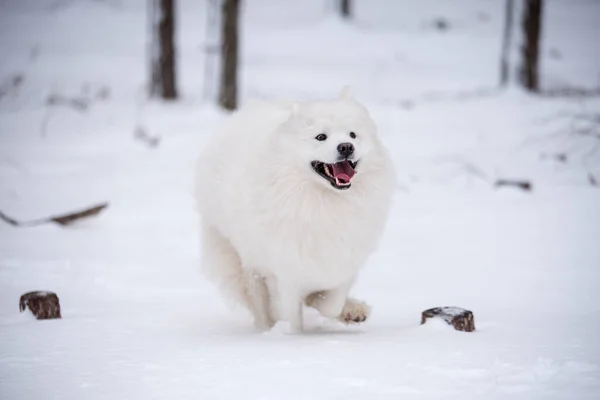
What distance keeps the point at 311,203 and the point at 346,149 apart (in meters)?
0.41

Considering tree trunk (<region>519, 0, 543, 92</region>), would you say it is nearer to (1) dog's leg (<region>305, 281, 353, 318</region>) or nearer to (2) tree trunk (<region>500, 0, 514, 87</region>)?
(2) tree trunk (<region>500, 0, 514, 87</region>)

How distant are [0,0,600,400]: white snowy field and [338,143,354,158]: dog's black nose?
1012 mm

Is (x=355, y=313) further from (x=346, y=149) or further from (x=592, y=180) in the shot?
(x=592, y=180)

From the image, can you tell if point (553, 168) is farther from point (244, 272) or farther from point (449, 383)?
point (449, 383)

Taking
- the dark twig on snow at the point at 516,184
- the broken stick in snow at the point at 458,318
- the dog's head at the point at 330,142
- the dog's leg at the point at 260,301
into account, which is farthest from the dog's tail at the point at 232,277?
the dark twig on snow at the point at 516,184

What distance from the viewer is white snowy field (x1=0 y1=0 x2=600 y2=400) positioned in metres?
3.17

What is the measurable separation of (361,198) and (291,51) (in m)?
18.9

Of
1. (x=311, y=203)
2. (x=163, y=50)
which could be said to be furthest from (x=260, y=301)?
(x=163, y=50)

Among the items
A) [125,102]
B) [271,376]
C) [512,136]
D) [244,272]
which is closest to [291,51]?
[125,102]

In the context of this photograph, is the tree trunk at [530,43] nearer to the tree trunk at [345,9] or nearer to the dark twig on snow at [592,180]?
the dark twig on snow at [592,180]

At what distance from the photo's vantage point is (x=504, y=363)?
10.6 ft

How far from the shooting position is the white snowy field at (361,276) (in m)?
3.17

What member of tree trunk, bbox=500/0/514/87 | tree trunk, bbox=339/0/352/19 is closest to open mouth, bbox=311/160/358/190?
tree trunk, bbox=500/0/514/87

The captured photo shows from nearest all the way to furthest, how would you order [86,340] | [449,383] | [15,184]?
[449,383], [86,340], [15,184]
